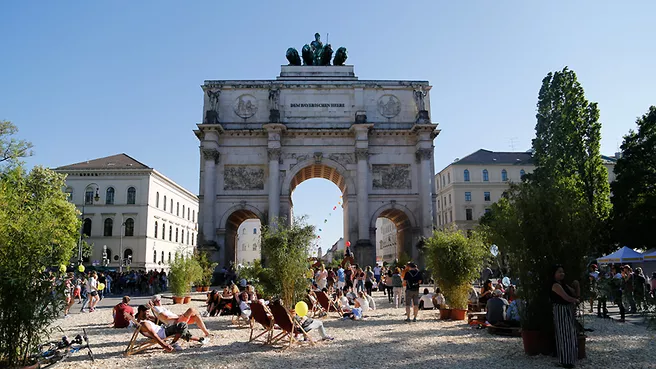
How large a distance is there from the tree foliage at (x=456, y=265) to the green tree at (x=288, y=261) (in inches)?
150

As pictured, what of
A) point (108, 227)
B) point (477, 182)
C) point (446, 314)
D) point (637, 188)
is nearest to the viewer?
point (446, 314)

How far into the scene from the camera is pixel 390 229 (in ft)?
286

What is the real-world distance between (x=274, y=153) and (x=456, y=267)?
21.4 m

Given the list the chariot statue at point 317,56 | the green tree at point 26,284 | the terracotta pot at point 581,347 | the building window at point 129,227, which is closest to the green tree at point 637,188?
the chariot statue at point 317,56

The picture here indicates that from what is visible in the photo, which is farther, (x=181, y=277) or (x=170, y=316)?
(x=181, y=277)

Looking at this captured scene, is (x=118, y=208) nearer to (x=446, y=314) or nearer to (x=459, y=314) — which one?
(x=446, y=314)

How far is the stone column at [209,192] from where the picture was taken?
107ft

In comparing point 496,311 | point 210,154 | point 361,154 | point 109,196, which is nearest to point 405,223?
point 361,154

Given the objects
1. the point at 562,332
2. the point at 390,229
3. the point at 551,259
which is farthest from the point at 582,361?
the point at 390,229

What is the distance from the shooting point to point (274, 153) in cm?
3312

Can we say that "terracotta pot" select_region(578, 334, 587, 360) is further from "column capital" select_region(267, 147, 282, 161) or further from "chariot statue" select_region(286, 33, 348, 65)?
"chariot statue" select_region(286, 33, 348, 65)

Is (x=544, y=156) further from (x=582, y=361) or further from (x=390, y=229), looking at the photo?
(x=390, y=229)

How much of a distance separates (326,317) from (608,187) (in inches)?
1017

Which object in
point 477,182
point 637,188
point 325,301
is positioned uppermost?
point 477,182
